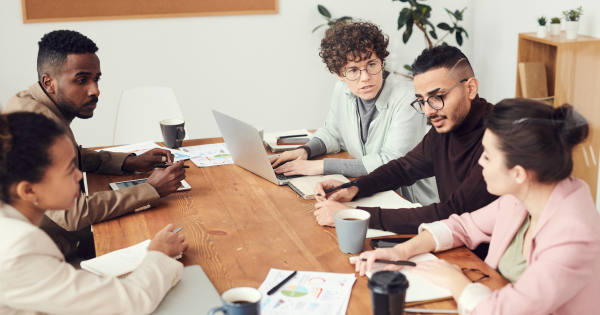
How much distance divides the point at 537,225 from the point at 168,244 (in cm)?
81

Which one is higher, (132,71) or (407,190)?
(132,71)

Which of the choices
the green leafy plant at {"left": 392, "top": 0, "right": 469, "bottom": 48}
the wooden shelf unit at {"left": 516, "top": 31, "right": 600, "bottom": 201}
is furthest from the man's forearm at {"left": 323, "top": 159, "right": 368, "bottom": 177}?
the green leafy plant at {"left": 392, "top": 0, "right": 469, "bottom": 48}

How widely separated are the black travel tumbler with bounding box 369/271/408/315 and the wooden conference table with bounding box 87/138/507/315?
0.10 meters

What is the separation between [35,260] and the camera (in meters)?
0.90

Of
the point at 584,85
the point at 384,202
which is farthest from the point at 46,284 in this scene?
the point at 584,85

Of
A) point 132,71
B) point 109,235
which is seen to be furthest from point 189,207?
point 132,71

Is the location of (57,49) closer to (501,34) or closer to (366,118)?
(366,118)

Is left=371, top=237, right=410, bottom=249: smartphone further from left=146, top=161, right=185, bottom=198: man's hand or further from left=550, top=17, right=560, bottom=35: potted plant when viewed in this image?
left=550, top=17, right=560, bottom=35: potted plant

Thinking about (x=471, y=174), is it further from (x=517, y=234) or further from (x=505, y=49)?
(x=505, y=49)

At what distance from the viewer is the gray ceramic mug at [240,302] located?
32.8 inches

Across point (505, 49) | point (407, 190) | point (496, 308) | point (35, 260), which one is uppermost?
point (505, 49)

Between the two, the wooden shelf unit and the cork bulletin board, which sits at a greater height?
the cork bulletin board

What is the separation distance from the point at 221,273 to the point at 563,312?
708 millimetres

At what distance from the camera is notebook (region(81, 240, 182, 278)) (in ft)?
3.82
